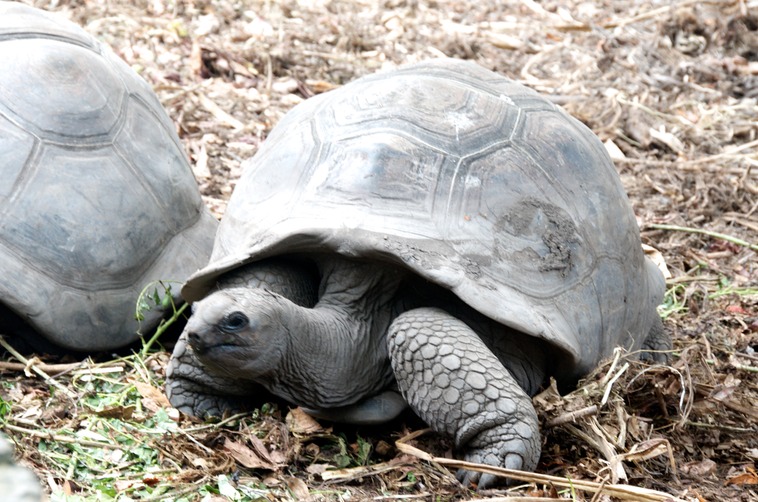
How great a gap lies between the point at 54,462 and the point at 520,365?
146cm

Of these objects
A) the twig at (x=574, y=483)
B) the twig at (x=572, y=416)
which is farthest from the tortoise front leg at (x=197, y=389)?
the twig at (x=572, y=416)

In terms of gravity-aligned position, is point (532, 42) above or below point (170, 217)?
below

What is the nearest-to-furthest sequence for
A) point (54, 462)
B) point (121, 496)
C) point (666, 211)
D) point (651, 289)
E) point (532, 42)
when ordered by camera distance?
point (121, 496), point (54, 462), point (651, 289), point (666, 211), point (532, 42)

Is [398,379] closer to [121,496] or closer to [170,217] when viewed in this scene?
[121,496]

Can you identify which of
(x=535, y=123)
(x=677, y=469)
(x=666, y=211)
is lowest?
(x=666, y=211)

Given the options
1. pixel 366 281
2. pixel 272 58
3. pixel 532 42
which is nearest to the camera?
pixel 366 281

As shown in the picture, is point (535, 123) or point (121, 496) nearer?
point (121, 496)

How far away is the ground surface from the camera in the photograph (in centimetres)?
306

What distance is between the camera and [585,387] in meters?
3.27

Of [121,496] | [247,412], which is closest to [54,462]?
[121,496]

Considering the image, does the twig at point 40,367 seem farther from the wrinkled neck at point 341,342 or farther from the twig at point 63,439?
the wrinkled neck at point 341,342

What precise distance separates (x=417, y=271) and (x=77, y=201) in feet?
4.82

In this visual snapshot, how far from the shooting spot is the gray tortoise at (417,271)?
9.90 ft

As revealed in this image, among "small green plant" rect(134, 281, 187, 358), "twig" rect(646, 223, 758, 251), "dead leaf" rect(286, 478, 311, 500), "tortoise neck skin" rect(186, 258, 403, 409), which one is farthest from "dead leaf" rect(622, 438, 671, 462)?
"twig" rect(646, 223, 758, 251)
